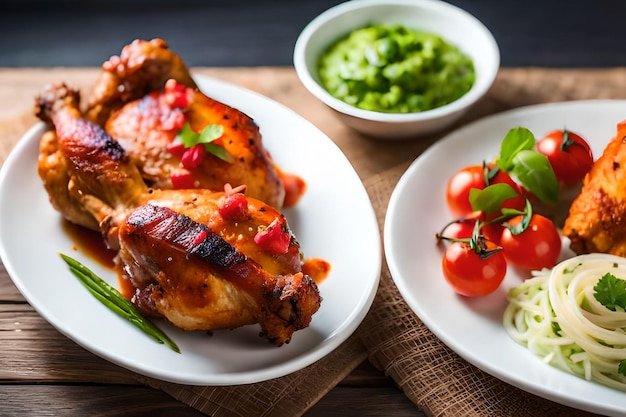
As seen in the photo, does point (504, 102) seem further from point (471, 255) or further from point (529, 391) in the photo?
point (529, 391)

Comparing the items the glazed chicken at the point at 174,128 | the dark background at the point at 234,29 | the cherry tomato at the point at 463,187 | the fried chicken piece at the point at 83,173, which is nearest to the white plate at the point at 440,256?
the cherry tomato at the point at 463,187

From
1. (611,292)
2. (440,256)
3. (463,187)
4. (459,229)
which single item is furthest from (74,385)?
(611,292)

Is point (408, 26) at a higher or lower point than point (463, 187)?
higher

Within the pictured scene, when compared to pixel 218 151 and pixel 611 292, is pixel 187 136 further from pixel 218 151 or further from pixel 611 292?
pixel 611 292

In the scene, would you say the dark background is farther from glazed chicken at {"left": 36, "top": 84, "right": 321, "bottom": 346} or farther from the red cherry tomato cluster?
glazed chicken at {"left": 36, "top": 84, "right": 321, "bottom": 346}

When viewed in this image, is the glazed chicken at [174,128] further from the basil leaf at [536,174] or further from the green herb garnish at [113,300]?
the basil leaf at [536,174]

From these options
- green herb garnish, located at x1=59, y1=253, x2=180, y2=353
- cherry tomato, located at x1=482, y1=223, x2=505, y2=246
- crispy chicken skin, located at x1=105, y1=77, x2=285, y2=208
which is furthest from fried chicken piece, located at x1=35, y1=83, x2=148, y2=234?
cherry tomato, located at x1=482, y1=223, x2=505, y2=246

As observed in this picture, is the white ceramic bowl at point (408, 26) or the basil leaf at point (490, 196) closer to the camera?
the basil leaf at point (490, 196)
